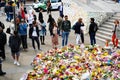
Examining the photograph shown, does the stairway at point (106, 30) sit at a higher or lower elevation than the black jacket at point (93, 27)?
lower

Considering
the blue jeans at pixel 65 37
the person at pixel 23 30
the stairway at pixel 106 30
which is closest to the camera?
the person at pixel 23 30

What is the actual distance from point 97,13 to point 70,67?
929cm

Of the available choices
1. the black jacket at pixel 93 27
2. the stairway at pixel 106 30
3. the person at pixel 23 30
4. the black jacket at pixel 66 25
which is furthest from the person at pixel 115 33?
the person at pixel 23 30

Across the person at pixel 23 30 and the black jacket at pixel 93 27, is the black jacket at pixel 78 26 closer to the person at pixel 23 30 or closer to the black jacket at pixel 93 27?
the black jacket at pixel 93 27

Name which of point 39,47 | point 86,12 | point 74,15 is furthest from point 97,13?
point 39,47

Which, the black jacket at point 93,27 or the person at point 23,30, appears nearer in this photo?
the person at point 23,30

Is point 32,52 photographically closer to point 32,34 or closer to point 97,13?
point 32,34

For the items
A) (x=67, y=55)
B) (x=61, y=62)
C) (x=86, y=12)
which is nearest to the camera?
(x=61, y=62)

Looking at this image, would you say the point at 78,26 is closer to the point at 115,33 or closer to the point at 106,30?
the point at 115,33

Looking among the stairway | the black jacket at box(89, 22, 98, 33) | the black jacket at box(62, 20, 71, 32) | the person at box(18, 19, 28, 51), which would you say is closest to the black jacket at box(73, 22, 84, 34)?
Result: the black jacket at box(62, 20, 71, 32)

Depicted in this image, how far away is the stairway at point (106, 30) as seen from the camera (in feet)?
63.4

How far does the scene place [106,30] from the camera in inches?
789

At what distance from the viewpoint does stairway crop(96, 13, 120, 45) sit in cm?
1933

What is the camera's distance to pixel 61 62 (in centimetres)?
1253
